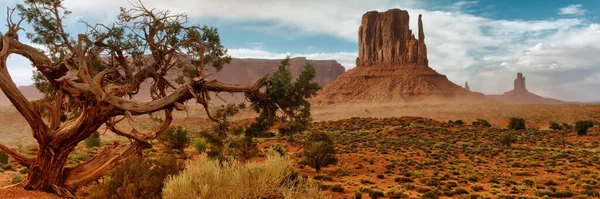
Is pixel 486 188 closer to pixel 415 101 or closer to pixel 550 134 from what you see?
pixel 550 134

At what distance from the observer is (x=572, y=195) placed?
1694cm

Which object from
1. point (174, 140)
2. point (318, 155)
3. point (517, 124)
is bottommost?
point (517, 124)

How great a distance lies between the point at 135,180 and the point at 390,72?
125 meters

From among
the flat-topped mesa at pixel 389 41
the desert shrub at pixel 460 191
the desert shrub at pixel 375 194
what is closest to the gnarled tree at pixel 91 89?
the desert shrub at pixel 375 194

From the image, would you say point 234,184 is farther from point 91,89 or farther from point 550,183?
point 550,183

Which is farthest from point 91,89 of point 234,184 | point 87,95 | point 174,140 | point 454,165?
point 454,165

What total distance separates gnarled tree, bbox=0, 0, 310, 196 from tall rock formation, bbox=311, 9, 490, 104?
10547 centimetres

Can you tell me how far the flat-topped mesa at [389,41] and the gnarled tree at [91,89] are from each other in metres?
126

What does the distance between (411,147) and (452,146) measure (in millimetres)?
3664

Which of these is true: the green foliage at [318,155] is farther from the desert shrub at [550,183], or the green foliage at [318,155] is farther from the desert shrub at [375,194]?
the desert shrub at [550,183]

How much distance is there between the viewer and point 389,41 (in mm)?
139500

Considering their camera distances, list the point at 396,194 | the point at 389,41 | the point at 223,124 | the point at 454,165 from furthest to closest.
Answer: the point at 389,41, the point at 454,165, the point at 396,194, the point at 223,124

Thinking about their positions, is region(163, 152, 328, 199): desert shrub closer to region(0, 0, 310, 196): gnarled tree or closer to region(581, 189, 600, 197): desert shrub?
region(0, 0, 310, 196): gnarled tree

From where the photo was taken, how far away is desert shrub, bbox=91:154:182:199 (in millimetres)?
9383
